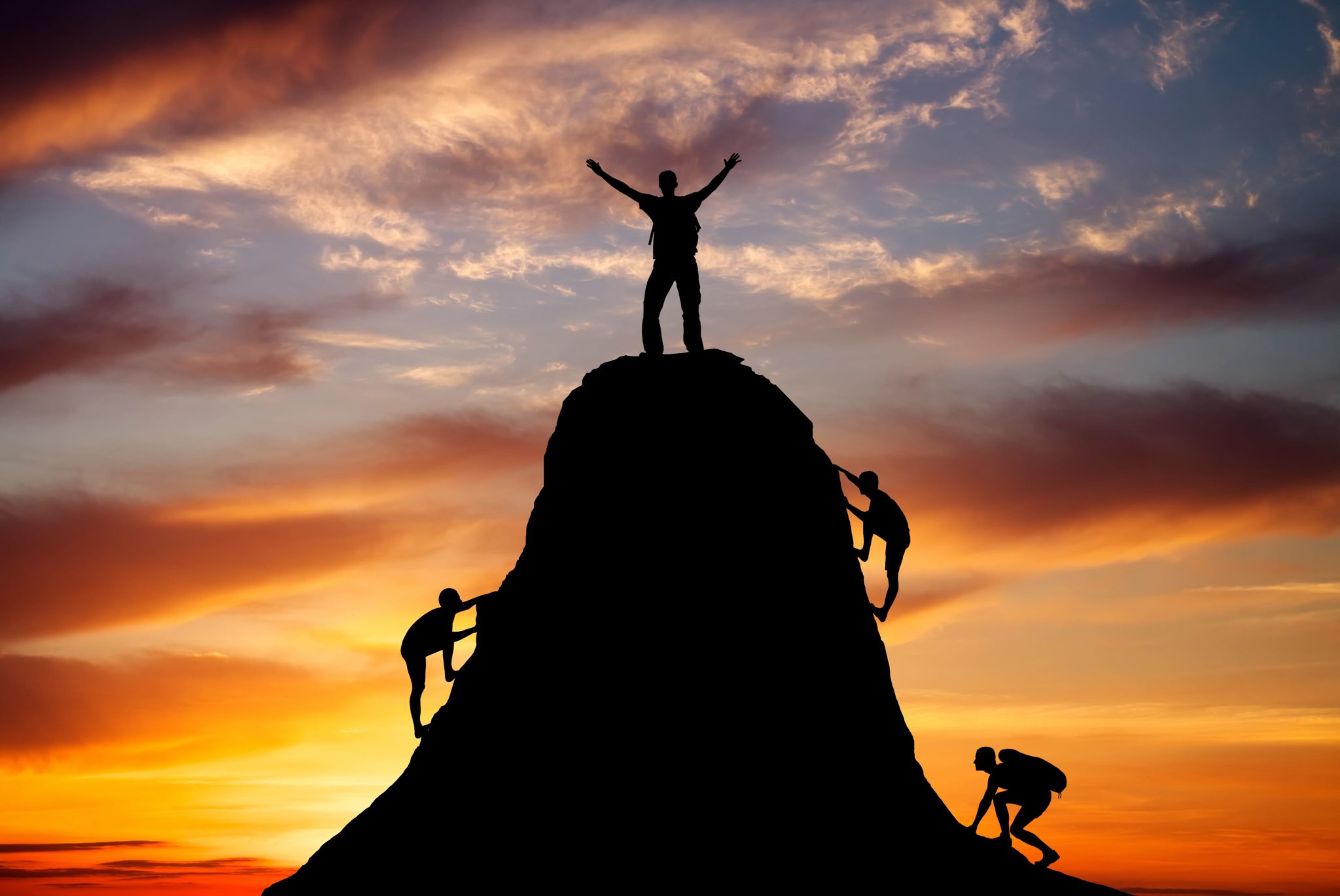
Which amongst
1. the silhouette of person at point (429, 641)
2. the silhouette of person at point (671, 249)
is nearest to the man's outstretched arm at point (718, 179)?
the silhouette of person at point (671, 249)

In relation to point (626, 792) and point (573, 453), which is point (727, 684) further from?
point (573, 453)

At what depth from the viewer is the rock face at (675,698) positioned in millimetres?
17422

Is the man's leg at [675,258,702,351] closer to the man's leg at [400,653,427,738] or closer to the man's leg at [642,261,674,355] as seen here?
the man's leg at [642,261,674,355]

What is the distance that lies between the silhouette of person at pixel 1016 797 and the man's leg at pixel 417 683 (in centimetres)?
915

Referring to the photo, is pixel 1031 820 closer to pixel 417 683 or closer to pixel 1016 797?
pixel 1016 797

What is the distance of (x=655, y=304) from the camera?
814 inches

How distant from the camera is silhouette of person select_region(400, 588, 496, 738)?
21.6 metres

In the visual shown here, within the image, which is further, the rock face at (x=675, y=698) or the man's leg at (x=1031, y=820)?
the man's leg at (x=1031, y=820)

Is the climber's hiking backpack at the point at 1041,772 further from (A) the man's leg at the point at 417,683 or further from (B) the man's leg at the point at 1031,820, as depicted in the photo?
(A) the man's leg at the point at 417,683

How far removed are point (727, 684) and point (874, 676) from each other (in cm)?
277

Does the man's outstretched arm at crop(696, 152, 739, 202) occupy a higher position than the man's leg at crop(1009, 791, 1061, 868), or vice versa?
the man's outstretched arm at crop(696, 152, 739, 202)

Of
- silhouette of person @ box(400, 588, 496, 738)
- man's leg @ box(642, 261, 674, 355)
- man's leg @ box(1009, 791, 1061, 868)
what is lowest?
man's leg @ box(1009, 791, 1061, 868)

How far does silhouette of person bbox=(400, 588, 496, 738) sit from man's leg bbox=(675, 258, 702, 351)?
17.6 feet

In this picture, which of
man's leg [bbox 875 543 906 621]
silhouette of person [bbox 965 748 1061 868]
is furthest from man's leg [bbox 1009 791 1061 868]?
man's leg [bbox 875 543 906 621]
